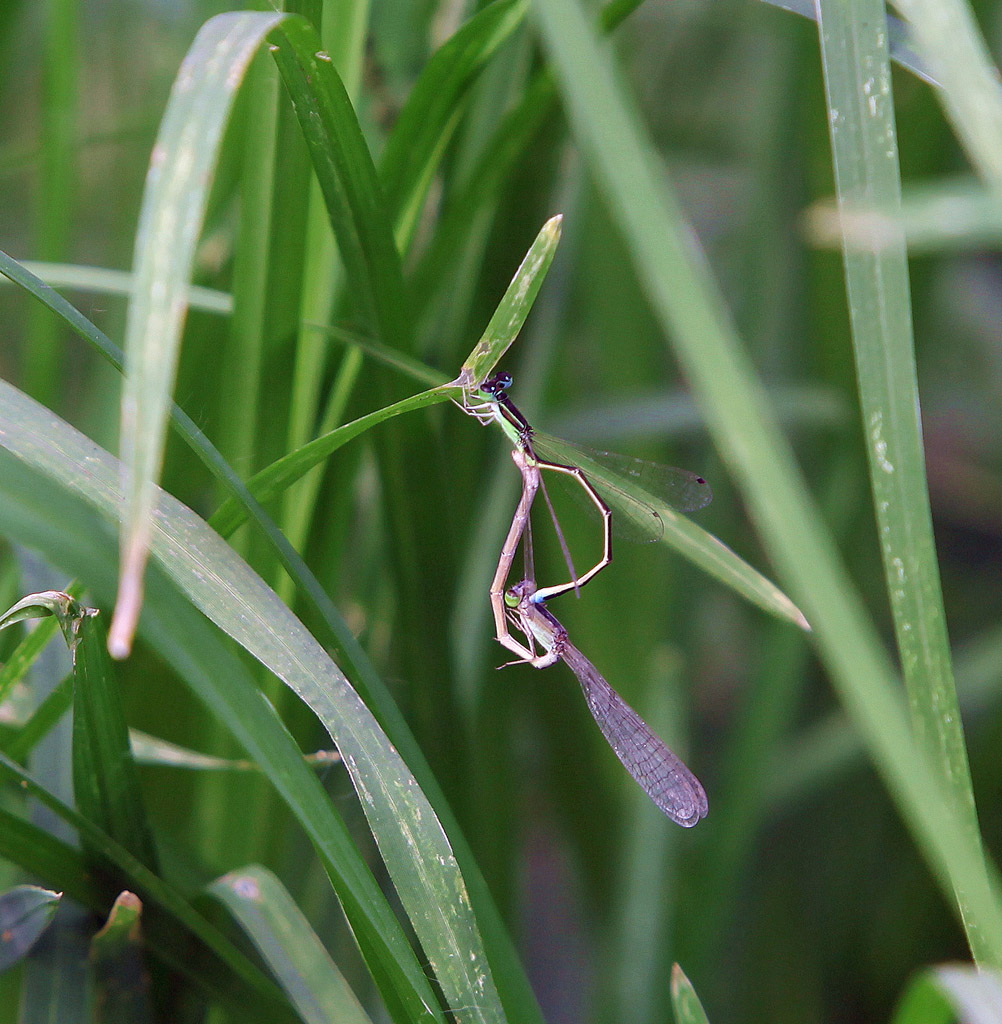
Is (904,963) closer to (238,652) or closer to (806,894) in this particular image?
(806,894)

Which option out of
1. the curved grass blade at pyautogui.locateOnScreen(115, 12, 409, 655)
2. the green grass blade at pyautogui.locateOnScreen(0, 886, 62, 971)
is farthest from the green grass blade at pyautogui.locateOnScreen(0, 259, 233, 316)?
the green grass blade at pyautogui.locateOnScreen(0, 886, 62, 971)

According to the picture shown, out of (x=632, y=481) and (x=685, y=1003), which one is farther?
(x=632, y=481)

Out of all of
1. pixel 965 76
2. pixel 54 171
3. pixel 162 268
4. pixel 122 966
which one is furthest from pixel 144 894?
pixel 54 171

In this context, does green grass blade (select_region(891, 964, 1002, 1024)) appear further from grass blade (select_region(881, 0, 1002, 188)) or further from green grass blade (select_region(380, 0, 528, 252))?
green grass blade (select_region(380, 0, 528, 252))

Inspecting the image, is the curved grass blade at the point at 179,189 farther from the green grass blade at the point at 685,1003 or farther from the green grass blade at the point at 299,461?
the green grass blade at the point at 685,1003

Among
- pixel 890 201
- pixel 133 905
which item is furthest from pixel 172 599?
pixel 890 201

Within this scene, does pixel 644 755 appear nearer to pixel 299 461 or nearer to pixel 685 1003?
pixel 685 1003

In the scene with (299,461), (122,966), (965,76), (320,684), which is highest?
(965,76)
